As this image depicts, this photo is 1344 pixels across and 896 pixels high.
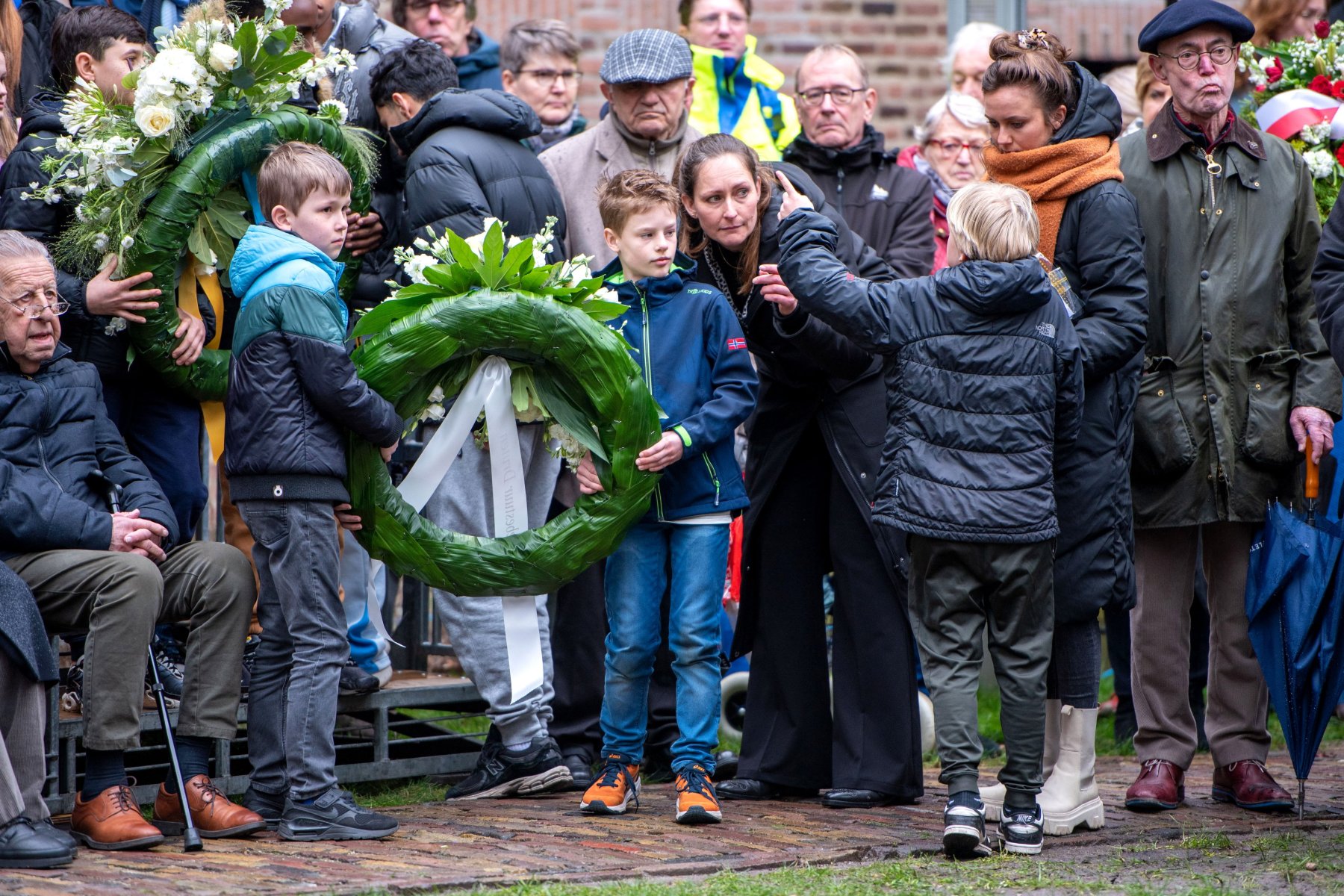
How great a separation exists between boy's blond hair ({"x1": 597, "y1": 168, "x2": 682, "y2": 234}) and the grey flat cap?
988 millimetres

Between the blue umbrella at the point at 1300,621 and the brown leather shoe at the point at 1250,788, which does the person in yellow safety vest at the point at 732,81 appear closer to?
the blue umbrella at the point at 1300,621

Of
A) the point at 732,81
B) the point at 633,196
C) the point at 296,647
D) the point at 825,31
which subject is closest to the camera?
the point at 296,647

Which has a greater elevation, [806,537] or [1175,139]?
[1175,139]

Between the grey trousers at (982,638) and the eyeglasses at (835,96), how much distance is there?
9.31 feet

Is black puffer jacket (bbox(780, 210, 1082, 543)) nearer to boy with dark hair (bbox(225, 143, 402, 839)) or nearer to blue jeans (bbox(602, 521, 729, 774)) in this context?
blue jeans (bbox(602, 521, 729, 774))

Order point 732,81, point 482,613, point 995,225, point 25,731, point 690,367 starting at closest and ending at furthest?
1. point 25,731
2. point 995,225
3. point 690,367
4. point 482,613
5. point 732,81

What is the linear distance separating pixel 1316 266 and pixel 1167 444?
751 millimetres

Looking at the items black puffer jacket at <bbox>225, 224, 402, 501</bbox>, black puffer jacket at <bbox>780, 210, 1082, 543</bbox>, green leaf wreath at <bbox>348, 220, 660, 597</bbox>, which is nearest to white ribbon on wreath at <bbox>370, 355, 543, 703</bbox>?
green leaf wreath at <bbox>348, 220, 660, 597</bbox>

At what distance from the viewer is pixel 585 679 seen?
6.18 metres

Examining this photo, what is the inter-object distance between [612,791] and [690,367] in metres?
1.39

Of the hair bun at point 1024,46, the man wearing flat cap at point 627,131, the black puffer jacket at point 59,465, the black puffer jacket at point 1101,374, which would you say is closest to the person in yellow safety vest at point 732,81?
the man wearing flat cap at point 627,131

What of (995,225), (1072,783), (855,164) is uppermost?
(855,164)

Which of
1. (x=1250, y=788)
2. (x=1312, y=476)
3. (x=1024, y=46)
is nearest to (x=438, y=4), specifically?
(x=1024, y=46)

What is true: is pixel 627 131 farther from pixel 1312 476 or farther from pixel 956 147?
pixel 1312 476
